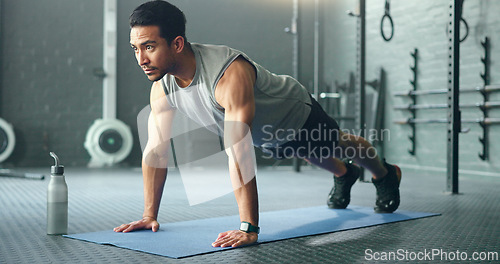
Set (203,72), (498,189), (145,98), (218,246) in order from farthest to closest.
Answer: (145,98)
(498,189)
(203,72)
(218,246)

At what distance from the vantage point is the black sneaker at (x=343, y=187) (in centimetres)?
273

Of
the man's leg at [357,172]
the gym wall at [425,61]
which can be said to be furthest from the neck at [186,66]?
the gym wall at [425,61]

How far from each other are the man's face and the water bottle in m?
0.52

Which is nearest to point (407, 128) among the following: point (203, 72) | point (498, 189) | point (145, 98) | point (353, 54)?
point (353, 54)

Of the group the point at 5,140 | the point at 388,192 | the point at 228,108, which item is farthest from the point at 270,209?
the point at 5,140

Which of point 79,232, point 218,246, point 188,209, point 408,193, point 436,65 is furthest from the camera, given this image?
point 436,65

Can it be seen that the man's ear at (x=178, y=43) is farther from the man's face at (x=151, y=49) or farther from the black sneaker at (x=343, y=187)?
the black sneaker at (x=343, y=187)

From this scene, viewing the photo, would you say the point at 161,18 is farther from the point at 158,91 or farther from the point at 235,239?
the point at 235,239

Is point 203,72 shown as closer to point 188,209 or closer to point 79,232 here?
point 79,232

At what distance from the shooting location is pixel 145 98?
6.36 metres

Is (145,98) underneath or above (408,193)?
above

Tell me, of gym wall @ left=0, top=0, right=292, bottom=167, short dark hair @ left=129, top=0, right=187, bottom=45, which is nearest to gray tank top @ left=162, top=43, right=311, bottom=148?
short dark hair @ left=129, top=0, right=187, bottom=45

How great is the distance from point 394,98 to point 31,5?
13.6 feet

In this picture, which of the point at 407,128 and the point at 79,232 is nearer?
the point at 79,232
